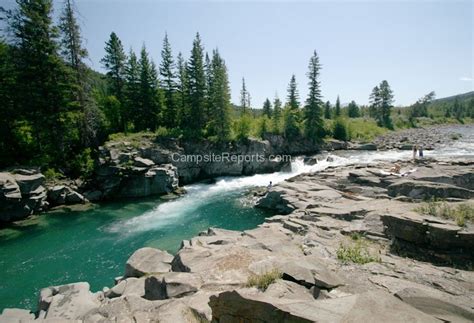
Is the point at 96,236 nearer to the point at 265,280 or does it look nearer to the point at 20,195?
the point at 20,195

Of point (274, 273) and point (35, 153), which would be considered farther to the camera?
point (35, 153)

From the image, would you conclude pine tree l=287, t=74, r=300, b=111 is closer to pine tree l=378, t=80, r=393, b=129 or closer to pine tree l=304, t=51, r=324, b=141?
pine tree l=304, t=51, r=324, b=141

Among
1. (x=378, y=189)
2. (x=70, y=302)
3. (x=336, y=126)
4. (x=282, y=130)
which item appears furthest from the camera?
(x=336, y=126)

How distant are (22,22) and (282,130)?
4042 cm

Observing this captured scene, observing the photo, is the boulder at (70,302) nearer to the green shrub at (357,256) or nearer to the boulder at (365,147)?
the green shrub at (357,256)

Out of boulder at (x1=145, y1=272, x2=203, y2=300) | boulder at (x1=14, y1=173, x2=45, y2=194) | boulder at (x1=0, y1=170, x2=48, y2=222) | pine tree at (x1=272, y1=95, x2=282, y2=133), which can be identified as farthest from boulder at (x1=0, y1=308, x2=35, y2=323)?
pine tree at (x1=272, y1=95, x2=282, y2=133)

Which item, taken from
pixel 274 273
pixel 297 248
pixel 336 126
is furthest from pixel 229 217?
pixel 336 126

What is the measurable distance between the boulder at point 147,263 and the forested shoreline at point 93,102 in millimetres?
20172

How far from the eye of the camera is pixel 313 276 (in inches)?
257

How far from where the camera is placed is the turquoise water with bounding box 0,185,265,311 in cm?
1418

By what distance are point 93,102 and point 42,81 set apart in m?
6.05

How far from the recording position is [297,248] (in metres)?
10.7

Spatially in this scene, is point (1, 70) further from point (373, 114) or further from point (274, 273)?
point (373, 114)

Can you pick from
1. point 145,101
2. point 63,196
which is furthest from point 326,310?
point 145,101
